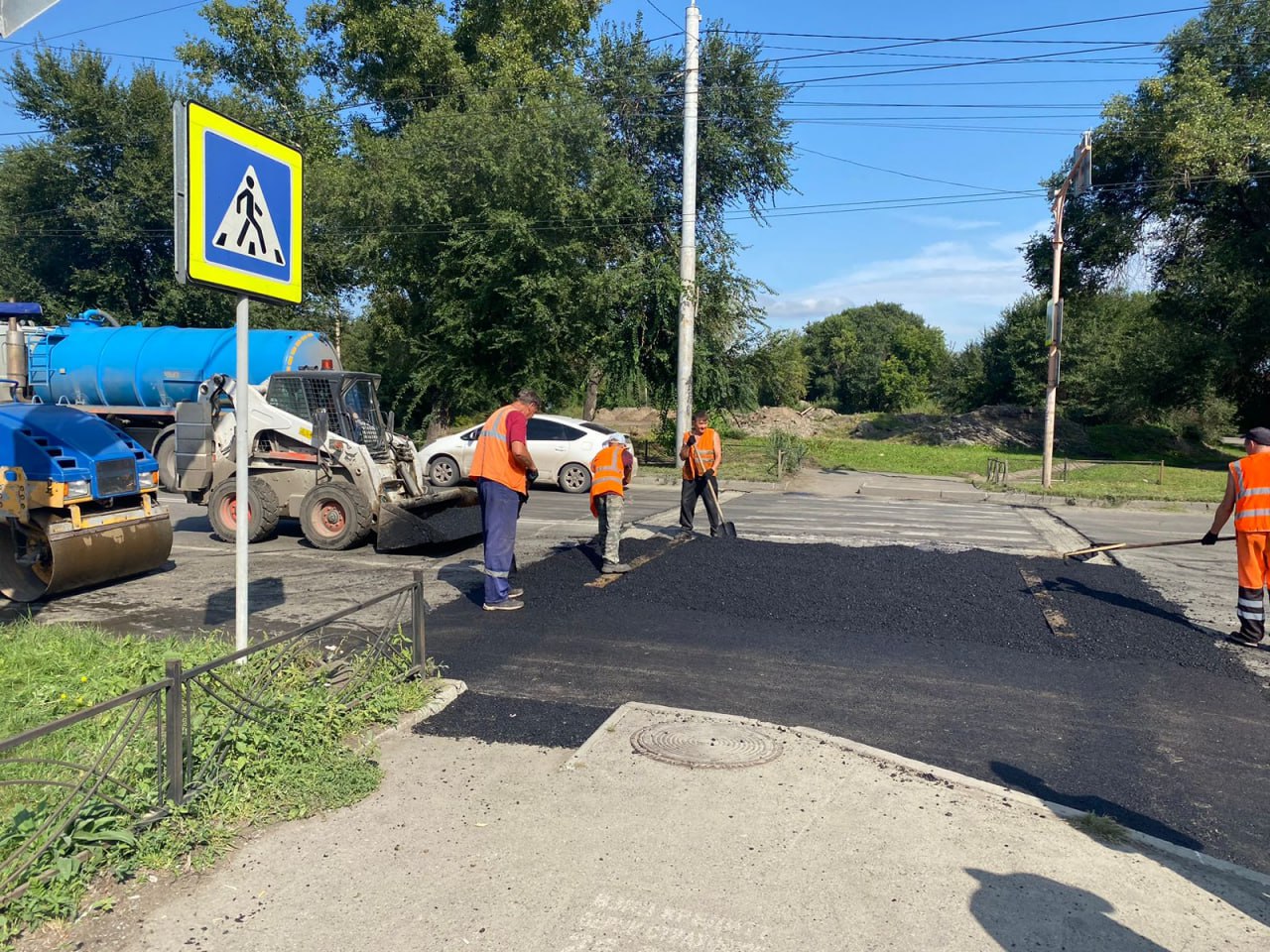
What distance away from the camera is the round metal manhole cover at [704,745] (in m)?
4.68

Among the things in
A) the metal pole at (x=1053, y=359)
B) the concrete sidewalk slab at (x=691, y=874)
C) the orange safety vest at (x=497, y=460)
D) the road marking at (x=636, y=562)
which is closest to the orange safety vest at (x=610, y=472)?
the road marking at (x=636, y=562)

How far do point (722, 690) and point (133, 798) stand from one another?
3.50 meters

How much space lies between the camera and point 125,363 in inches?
707

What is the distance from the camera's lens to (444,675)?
621 centimetres

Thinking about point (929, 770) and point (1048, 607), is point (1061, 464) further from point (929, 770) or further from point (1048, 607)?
point (929, 770)

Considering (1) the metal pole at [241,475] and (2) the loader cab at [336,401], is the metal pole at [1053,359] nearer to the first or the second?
(2) the loader cab at [336,401]

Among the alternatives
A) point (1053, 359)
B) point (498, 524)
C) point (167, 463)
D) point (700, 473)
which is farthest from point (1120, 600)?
point (167, 463)

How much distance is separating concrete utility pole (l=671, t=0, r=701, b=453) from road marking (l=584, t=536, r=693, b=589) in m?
12.6

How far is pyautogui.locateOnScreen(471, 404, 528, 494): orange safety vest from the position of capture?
25.5 ft

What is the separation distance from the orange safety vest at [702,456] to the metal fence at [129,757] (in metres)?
7.86

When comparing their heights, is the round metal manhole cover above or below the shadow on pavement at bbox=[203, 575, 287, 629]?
above

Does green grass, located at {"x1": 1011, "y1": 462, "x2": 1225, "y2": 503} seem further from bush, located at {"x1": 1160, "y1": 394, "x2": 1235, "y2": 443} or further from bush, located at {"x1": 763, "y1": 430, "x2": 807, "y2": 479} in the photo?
bush, located at {"x1": 1160, "y1": 394, "x2": 1235, "y2": 443}

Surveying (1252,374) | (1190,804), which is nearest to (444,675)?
(1190,804)

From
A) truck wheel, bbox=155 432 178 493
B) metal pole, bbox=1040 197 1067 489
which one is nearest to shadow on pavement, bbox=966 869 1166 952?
truck wheel, bbox=155 432 178 493
